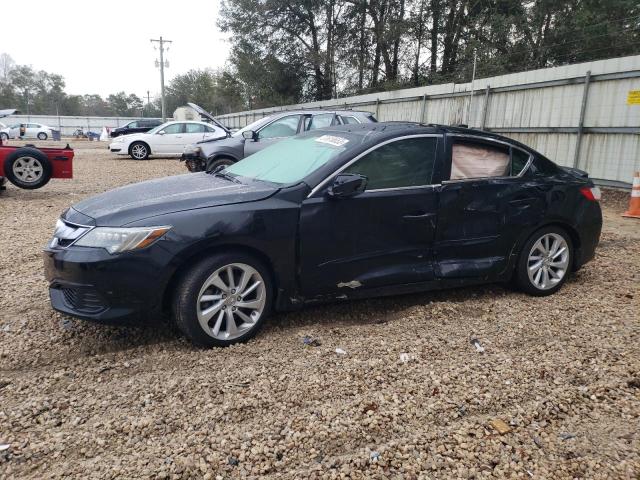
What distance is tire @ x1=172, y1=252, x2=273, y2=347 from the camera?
336 cm

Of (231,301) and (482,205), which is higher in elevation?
(482,205)

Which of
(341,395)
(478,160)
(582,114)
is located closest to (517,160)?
(478,160)

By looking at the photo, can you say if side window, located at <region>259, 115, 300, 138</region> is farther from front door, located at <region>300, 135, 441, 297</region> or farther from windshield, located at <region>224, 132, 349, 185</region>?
front door, located at <region>300, 135, 441, 297</region>

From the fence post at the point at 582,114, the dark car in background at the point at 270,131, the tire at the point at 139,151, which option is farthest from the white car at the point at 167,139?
the fence post at the point at 582,114

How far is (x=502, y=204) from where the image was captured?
14.6 ft

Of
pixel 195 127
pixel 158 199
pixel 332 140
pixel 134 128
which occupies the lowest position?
pixel 158 199

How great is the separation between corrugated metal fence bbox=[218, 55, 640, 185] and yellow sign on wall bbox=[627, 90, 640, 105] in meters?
0.04

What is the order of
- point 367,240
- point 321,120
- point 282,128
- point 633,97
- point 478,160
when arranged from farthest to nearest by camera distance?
point 282,128
point 321,120
point 633,97
point 478,160
point 367,240

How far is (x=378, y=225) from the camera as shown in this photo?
155 inches

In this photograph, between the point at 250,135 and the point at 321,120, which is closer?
the point at 321,120

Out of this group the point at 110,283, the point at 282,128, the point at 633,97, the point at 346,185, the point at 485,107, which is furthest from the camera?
the point at 485,107

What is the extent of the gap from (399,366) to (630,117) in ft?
28.5

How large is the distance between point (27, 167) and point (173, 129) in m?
9.56

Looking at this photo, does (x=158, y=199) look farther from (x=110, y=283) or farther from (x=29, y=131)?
(x=29, y=131)
